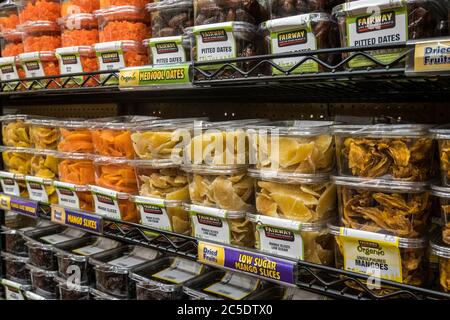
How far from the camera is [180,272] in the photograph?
1502mm

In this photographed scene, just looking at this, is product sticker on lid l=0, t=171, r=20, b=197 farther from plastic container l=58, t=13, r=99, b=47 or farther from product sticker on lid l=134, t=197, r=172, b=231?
product sticker on lid l=134, t=197, r=172, b=231

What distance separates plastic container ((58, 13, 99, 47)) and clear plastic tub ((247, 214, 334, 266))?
3.10 feet

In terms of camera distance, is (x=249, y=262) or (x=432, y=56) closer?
(x=432, y=56)

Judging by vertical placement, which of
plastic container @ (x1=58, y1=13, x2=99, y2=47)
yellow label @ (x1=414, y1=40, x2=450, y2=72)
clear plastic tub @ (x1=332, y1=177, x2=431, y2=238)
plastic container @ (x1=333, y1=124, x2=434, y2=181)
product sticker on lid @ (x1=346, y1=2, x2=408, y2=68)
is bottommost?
clear plastic tub @ (x1=332, y1=177, x2=431, y2=238)

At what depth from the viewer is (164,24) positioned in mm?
1285

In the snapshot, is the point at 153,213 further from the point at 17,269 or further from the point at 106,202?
the point at 17,269

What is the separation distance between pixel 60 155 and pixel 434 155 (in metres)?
1.29

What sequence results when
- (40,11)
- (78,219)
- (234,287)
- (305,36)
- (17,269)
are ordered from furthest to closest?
(17,269) < (40,11) < (78,219) < (234,287) < (305,36)

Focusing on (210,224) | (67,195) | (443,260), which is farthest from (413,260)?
(67,195)

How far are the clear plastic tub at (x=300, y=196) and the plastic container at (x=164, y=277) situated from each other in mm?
507

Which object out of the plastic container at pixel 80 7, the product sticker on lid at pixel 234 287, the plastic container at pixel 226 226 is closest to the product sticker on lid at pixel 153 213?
the plastic container at pixel 226 226

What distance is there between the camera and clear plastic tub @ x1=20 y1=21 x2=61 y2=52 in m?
1.63

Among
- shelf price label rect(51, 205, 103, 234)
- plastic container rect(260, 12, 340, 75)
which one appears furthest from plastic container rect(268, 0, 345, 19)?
shelf price label rect(51, 205, 103, 234)

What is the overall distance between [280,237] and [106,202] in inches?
27.2
